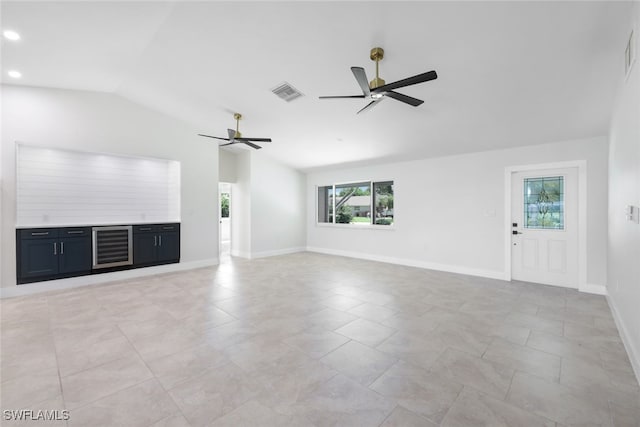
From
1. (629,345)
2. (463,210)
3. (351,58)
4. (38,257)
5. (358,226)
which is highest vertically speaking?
(351,58)

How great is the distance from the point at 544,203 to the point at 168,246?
7.36 metres

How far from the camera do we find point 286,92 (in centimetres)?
435

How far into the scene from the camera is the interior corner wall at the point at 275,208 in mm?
7578

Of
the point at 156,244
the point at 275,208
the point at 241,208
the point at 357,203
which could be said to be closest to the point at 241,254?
the point at 241,208

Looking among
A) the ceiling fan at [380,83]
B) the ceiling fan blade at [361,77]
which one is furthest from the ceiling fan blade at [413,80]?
the ceiling fan blade at [361,77]

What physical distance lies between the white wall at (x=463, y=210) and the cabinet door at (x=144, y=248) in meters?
4.90

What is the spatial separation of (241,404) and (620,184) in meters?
4.16

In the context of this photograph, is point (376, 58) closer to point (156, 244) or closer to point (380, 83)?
point (380, 83)

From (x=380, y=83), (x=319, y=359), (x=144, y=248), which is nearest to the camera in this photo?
(x=319, y=359)

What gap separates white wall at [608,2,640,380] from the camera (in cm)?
211

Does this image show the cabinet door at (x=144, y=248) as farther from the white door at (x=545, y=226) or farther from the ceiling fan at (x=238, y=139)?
the white door at (x=545, y=226)

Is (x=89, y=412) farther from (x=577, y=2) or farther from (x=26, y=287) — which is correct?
(x=577, y=2)

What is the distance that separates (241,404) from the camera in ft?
6.04

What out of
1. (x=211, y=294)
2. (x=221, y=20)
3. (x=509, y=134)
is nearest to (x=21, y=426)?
(x=211, y=294)
